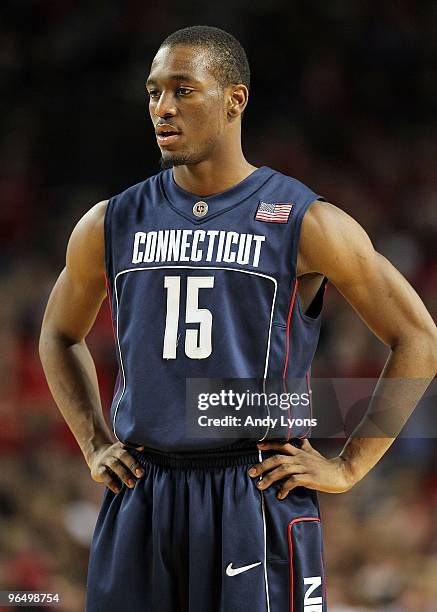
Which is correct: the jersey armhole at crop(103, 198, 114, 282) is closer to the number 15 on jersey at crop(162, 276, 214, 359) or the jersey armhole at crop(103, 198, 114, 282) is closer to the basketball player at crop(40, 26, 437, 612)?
the basketball player at crop(40, 26, 437, 612)

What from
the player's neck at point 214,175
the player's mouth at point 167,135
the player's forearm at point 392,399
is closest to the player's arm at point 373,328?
the player's forearm at point 392,399

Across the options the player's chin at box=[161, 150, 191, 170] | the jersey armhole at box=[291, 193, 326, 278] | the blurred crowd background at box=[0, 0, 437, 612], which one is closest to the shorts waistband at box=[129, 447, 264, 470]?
the jersey armhole at box=[291, 193, 326, 278]

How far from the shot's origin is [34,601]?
148 inches

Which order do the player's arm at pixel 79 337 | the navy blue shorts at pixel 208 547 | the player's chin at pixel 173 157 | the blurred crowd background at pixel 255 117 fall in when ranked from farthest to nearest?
the blurred crowd background at pixel 255 117 < the player's arm at pixel 79 337 < the player's chin at pixel 173 157 < the navy blue shorts at pixel 208 547

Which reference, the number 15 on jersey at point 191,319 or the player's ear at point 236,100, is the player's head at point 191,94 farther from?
the number 15 on jersey at point 191,319

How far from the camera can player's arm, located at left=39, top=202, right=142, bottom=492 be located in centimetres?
274

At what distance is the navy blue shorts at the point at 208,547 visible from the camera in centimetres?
249

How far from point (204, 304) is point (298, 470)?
43 cm

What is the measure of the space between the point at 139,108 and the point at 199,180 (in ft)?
12.8

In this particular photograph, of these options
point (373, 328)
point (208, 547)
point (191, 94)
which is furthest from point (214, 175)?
point (208, 547)

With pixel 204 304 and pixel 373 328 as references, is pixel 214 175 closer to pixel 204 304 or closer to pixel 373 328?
pixel 204 304

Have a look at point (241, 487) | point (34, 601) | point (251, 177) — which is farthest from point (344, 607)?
point (251, 177)

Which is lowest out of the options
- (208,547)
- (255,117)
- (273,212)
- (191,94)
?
(208,547)

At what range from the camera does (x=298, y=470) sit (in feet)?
8.47
